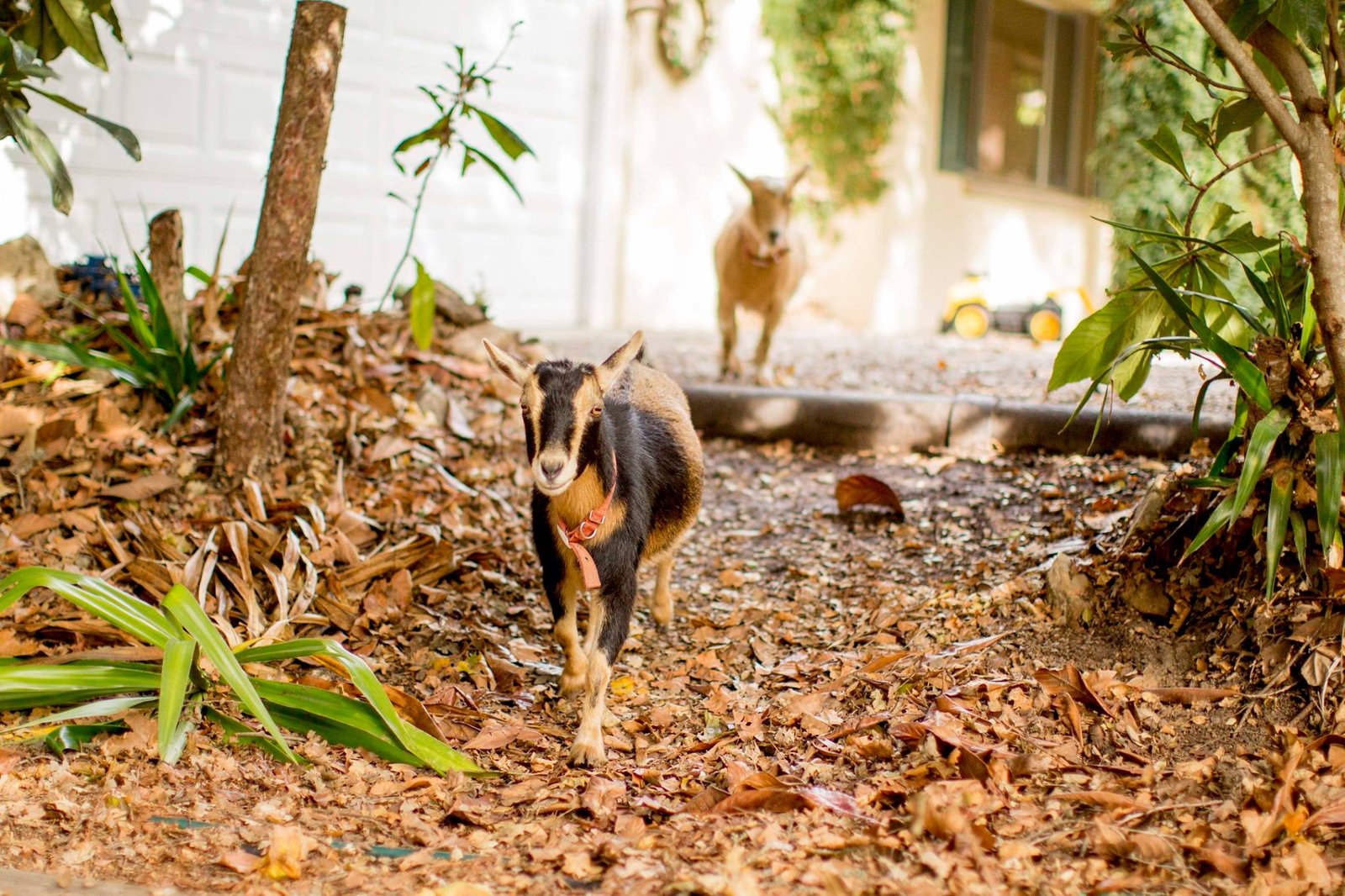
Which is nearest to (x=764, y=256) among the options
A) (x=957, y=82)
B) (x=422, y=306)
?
(x=422, y=306)

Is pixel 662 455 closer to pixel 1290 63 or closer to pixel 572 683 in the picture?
pixel 572 683

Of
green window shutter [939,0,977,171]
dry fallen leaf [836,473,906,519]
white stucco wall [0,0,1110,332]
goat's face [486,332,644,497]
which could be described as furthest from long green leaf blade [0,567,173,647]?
green window shutter [939,0,977,171]

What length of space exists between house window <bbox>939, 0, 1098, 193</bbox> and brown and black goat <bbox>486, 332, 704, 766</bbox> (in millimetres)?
9482

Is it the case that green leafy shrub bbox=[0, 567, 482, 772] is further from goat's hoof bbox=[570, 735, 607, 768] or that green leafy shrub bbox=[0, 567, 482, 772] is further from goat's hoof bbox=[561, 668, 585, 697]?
goat's hoof bbox=[561, 668, 585, 697]

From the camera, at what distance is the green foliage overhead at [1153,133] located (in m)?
9.25

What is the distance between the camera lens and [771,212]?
23.4 ft

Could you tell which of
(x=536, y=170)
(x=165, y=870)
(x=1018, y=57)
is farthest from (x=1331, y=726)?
(x=1018, y=57)

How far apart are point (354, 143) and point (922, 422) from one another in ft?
17.3

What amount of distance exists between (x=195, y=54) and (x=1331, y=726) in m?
7.87

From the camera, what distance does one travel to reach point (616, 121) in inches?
416

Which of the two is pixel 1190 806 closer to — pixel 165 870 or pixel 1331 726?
pixel 1331 726

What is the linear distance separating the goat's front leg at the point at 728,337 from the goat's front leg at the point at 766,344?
0.46ft

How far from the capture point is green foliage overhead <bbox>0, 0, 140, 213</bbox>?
11.3 ft

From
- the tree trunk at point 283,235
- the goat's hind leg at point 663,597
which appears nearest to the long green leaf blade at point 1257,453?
the goat's hind leg at point 663,597
